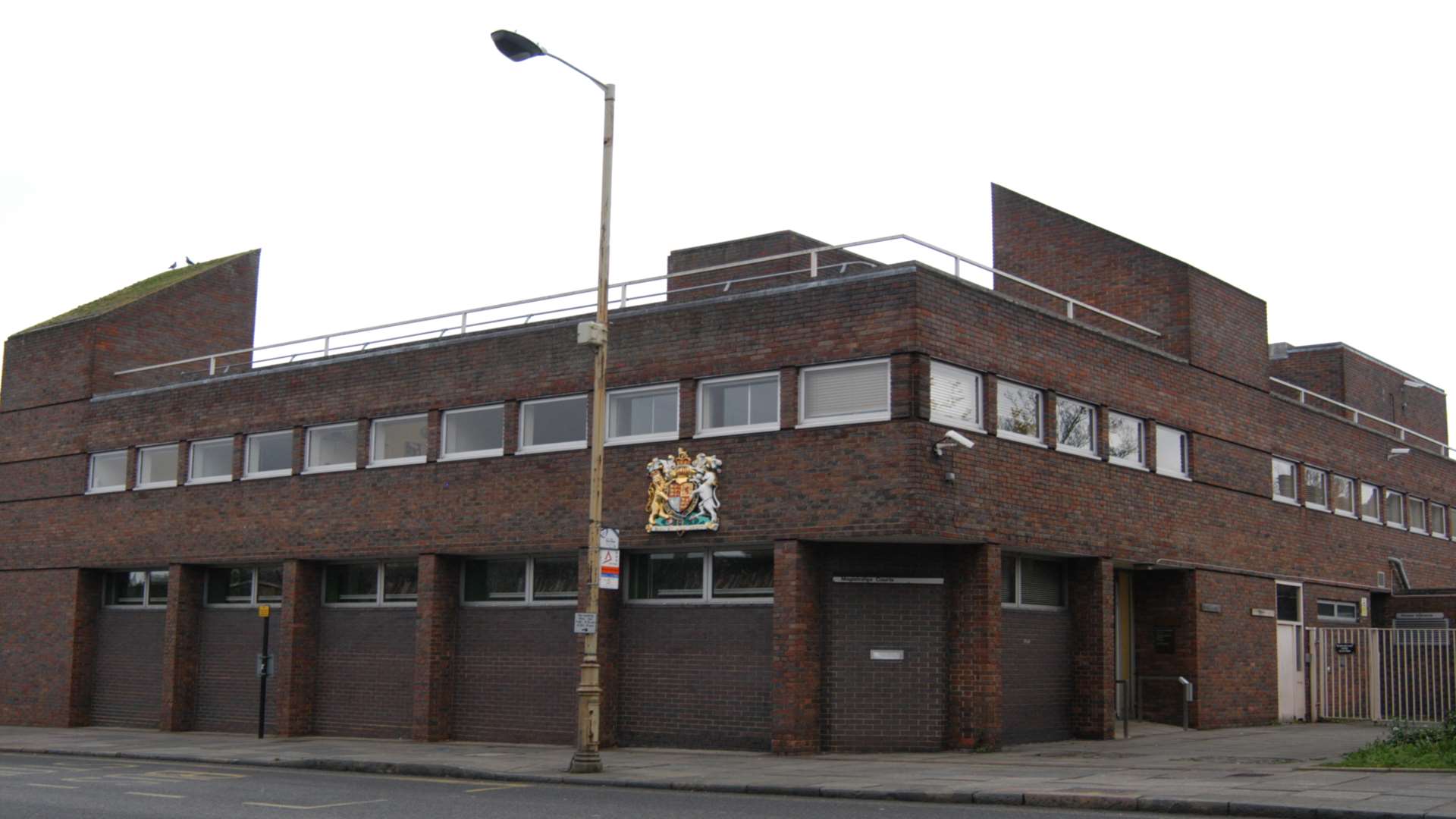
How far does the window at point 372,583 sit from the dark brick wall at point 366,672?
0.62ft

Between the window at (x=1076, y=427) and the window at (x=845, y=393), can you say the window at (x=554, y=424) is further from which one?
the window at (x=1076, y=427)

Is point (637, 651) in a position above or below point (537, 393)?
below

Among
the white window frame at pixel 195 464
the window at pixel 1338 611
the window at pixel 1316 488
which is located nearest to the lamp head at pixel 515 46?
the white window frame at pixel 195 464

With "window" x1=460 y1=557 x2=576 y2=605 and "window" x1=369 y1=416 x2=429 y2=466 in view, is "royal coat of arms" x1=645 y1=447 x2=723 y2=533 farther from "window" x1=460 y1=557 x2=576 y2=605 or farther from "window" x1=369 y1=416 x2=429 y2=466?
"window" x1=369 y1=416 x2=429 y2=466

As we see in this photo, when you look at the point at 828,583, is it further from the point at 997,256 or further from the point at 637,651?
the point at 997,256

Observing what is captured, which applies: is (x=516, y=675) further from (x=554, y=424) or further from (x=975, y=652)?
(x=975, y=652)

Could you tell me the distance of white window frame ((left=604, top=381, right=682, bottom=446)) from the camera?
22031 millimetres

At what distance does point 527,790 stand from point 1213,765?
26.6 ft

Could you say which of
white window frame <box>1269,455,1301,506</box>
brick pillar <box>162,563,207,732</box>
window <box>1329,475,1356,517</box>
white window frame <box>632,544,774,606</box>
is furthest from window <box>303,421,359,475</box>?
window <box>1329,475,1356,517</box>

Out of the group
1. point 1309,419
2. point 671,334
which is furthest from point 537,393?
point 1309,419

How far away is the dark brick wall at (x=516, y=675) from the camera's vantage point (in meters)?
23.4

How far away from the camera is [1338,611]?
30.9 meters

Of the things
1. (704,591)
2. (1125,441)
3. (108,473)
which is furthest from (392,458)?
(1125,441)

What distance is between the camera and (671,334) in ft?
73.1
